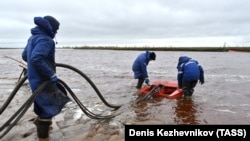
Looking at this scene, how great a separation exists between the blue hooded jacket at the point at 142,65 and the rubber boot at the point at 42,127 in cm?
623

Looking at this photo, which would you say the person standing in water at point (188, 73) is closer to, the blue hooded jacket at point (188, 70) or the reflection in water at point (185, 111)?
the blue hooded jacket at point (188, 70)

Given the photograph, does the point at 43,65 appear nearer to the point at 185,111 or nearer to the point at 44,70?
the point at 44,70

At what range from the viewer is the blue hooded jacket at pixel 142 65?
11766 mm

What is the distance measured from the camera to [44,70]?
557 cm

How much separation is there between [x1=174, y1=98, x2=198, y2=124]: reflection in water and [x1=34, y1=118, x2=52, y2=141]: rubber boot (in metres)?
3.45

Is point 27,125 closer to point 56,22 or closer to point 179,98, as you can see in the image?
point 56,22

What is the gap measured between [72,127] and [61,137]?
78 centimetres

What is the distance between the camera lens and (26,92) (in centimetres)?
1330

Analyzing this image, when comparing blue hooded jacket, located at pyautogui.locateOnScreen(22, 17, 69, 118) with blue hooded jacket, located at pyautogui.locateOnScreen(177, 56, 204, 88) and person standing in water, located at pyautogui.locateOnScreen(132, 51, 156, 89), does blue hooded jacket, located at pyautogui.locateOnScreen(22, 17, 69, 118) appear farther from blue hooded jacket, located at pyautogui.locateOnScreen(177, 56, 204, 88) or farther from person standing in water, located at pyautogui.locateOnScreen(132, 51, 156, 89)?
person standing in water, located at pyautogui.locateOnScreen(132, 51, 156, 89)

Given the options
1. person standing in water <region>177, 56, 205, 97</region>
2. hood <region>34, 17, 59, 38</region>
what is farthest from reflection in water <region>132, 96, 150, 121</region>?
hood <region>34, 17, 59, 38</region>

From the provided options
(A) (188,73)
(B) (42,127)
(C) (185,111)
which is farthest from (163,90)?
(B) (42,127)

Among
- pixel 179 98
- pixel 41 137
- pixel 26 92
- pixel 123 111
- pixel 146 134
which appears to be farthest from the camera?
pixel 26 92

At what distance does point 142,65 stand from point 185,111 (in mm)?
3282

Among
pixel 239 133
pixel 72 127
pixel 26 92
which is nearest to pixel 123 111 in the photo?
pixel 72 127
